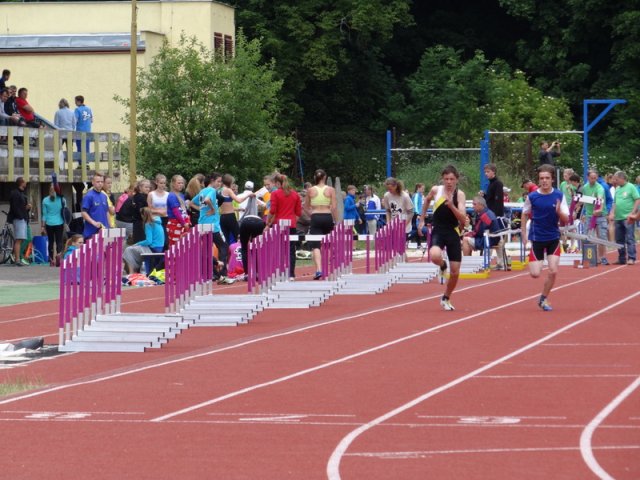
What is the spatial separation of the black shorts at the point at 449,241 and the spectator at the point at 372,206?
21.2 m

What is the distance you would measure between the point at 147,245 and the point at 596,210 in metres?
9.41

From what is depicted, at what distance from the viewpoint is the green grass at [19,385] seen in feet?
41.1

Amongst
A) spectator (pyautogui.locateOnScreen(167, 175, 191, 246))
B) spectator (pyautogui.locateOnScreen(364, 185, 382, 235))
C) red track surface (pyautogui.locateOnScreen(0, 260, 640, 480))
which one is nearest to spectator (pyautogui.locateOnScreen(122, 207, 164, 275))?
spectator (pyautogui.locateOnScreen(167, 175, 191, 246))

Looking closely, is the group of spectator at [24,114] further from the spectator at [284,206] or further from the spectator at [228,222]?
the spectator at [284,206]

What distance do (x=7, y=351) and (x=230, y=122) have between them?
31.1 m

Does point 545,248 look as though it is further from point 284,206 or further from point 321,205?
point 284,206

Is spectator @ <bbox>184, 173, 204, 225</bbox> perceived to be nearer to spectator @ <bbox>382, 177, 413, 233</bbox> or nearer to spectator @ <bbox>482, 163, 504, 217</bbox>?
spectator @ <bbox>382, 177, 413, 233</bbox>

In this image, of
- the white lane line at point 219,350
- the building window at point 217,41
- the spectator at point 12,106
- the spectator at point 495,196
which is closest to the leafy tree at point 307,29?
the building window at point 217,41

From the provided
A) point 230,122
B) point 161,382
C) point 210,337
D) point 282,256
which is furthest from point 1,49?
point 161,382

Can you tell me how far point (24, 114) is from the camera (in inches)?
1398

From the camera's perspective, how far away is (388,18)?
62656 millimetres

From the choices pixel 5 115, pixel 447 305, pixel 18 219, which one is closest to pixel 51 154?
pixel 5 115

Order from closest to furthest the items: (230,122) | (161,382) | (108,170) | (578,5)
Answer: (161,382)
(108,170)
(230,122)
(578,5)

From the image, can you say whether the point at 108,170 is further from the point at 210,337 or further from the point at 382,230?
the point at 210,337
